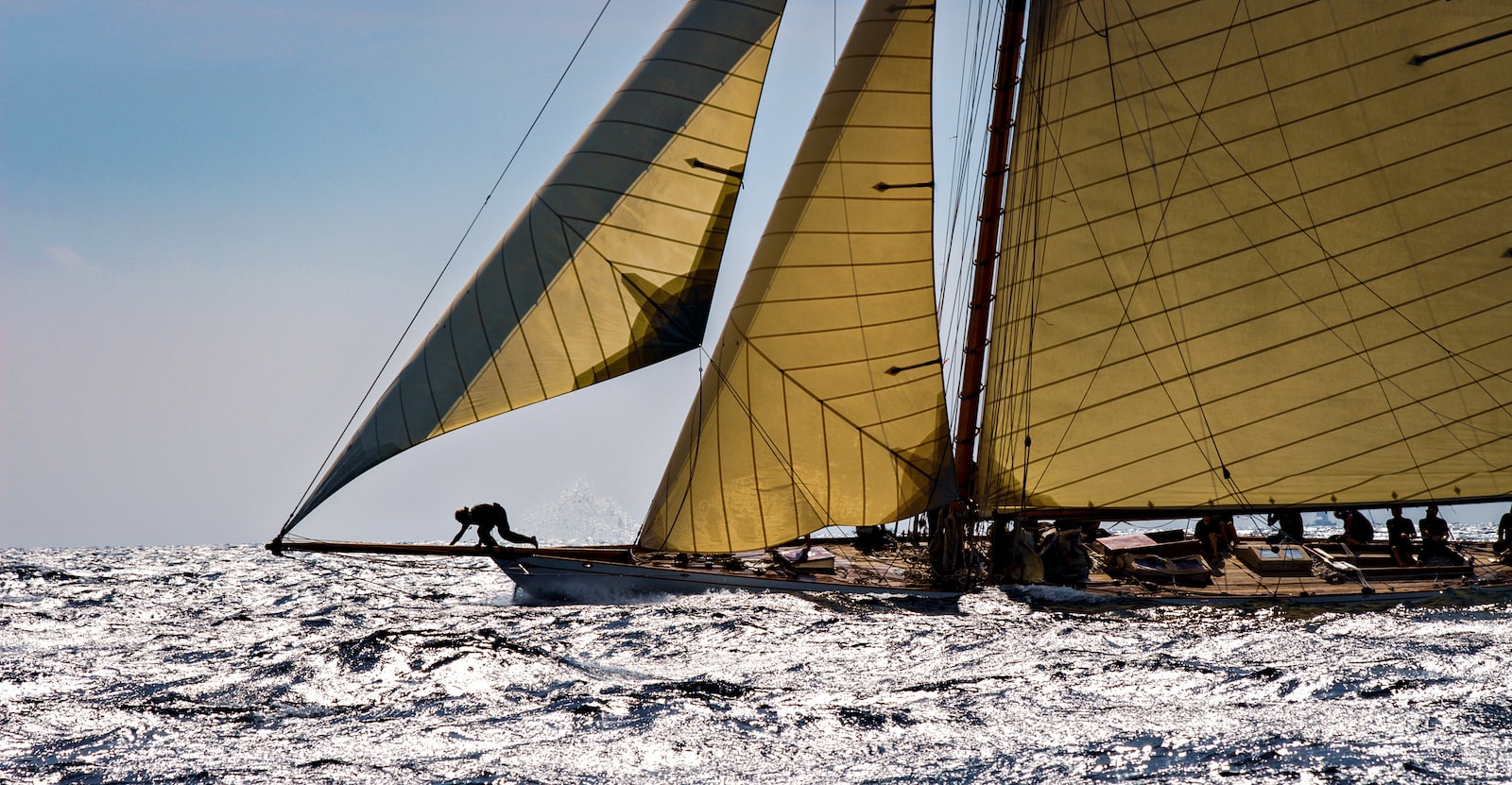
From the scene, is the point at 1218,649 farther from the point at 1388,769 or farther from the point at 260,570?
the point at 260,570

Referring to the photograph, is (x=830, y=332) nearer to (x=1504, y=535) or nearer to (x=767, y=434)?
(x=767, y=434)

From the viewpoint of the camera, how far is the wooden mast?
1967 centimetres

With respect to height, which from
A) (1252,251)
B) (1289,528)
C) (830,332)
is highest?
(1252,251)

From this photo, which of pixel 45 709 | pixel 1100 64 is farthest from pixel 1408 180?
pixel 45 709

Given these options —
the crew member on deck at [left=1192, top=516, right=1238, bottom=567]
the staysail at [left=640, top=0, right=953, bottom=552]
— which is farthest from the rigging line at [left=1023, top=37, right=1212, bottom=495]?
the staysail at [left=640, top=0, right=953, bottom=552]

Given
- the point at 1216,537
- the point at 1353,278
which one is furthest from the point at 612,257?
the point at 1216,537

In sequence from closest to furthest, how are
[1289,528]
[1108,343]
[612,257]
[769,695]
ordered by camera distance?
[769,695] → [612,257] → [1108,343] → [1289,528]

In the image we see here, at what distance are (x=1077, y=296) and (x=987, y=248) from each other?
166 cm

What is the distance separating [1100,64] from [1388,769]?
41.9ft

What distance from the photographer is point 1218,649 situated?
49.9 ft

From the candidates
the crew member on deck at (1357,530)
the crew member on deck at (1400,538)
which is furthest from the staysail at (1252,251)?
Answer: the crew member on deck at (1357,530)

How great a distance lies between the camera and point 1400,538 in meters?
21.0

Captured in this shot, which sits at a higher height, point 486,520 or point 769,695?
point 486,520

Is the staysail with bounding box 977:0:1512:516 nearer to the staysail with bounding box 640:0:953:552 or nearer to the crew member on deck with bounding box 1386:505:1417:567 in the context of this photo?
the crew member on deck with bounding box 1386:505:1417:567
